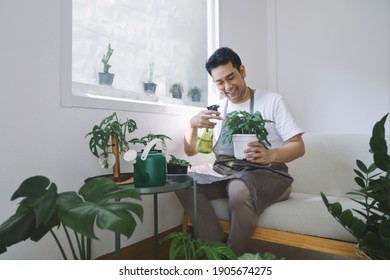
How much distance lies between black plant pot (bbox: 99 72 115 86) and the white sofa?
81cm

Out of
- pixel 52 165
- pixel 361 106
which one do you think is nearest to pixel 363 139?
pixel 361 106

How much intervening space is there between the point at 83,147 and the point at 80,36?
0.53 meters

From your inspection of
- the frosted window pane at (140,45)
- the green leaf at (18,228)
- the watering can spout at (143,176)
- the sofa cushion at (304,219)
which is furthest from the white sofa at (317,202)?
the green leaf at (18,228)

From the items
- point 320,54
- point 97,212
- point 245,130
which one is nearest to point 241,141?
point 245,130

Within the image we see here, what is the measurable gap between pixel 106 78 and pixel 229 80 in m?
0.63

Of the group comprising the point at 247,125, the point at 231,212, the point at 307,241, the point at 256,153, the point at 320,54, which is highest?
the point at 320,54

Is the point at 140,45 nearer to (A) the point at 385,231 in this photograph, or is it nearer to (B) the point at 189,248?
(B) the point at 189,248

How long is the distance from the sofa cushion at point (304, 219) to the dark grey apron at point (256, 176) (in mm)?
54

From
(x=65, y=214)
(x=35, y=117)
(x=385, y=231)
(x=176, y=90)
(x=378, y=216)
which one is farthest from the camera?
(x=176, y=90)

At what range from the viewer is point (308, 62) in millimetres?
2430

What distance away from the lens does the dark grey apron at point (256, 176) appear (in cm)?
118

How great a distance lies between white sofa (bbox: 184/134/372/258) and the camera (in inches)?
42.7

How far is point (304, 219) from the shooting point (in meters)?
1.15

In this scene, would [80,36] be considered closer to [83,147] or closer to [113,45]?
[113,45]
